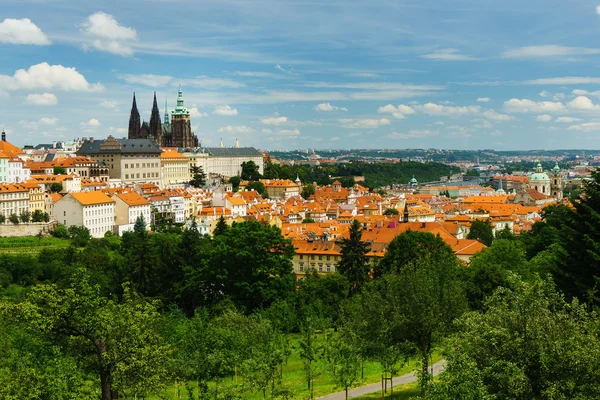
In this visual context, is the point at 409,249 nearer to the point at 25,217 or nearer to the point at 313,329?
the point at 313,329

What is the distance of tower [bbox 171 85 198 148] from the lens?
17262cm

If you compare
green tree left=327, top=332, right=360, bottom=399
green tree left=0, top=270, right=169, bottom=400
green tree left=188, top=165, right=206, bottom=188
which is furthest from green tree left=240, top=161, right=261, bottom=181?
green tree left=0, top=270, right=169, bottom=400

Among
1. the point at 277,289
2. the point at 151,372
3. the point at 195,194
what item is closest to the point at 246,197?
the point at 195,194

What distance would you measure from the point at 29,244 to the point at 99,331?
62627 millimetres

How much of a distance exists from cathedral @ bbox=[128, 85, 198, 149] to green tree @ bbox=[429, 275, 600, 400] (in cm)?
15963

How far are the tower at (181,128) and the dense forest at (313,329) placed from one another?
425 feet

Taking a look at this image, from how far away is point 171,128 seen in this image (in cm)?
17600

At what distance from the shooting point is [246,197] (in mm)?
115625

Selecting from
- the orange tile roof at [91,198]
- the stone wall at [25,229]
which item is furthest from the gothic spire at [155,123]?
the stone wall at [25,229]

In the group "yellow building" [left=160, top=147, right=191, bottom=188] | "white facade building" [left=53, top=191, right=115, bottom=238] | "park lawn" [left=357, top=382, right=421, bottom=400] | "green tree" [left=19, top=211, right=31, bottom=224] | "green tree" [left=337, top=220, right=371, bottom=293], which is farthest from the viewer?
"yellow building" [left=160, top=147, right=191, bottom=188]

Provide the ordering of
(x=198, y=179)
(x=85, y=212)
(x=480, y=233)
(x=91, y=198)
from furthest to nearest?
1. (x=198, y=179)
2. (x=91, y=198)
3. (x=85, y=212)
4. (x=480, y=233)

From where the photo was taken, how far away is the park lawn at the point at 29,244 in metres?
72.6

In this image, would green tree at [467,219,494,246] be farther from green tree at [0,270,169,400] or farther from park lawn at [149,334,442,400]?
green tree at [0,270,169,400]

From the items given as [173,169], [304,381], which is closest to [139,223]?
[173,169]
